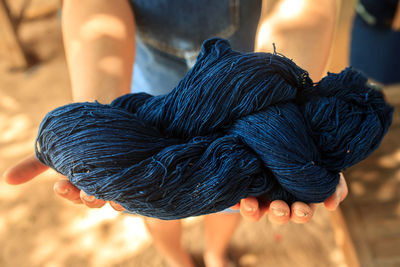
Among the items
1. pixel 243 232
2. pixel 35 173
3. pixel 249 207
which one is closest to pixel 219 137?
pixel 249 207

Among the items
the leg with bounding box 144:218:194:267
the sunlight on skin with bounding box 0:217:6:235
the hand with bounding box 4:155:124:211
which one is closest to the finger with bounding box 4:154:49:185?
the hand with bounding box 4:155:124:211

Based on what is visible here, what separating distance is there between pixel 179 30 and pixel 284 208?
0.52 metres

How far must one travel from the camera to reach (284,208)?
0.59 m

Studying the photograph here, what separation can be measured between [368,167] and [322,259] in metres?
0.46

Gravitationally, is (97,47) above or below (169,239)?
above

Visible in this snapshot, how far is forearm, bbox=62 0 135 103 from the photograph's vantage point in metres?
0.72

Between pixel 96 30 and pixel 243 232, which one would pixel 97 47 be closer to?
pixel 96 30

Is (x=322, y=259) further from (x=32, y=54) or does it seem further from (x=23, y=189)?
(x=32, y=54)

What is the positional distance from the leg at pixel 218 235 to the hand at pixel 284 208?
13.8 inches

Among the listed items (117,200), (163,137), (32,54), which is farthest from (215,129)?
(32,54)

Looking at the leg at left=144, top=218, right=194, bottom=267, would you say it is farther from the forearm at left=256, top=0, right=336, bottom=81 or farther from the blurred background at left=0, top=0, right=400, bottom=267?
the forearm at left=256, top=0, right=336, bottom=81

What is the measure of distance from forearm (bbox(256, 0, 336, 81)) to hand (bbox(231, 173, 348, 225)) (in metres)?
0.28

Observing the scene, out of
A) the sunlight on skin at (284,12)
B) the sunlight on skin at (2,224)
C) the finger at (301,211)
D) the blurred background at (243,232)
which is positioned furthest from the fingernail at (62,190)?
the sunlight on skin at (2,224)

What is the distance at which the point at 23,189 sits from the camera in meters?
1.53
